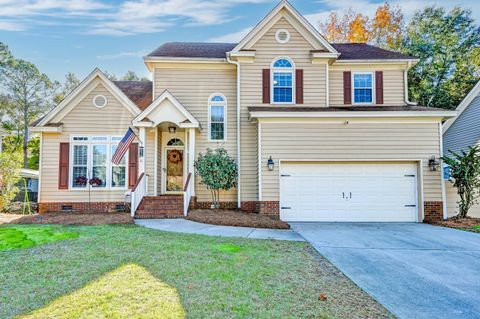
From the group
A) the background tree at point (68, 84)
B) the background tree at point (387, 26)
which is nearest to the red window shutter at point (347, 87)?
the background tree at point (387, 26)

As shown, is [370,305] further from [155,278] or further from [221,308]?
[155,278]

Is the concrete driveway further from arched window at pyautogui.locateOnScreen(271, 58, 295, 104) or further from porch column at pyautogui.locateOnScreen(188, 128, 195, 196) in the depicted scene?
arched window at pyautogui.locateOnScreen(271, 58, 295, 104)

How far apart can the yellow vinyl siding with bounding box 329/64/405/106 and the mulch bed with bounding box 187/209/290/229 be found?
6.86m

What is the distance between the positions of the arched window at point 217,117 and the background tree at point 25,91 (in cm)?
2557

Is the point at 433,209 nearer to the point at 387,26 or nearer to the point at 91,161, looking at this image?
the point at 91,161

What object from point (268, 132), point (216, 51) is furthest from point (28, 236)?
point (216, 51)

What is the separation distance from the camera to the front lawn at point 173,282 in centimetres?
334

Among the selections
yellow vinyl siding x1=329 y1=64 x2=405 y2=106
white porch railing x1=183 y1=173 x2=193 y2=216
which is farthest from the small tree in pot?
yellow vinyl siding x1=329 y1=64 x2=405 y2=106

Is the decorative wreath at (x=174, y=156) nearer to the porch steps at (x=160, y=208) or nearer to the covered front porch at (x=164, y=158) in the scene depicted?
the covered front porch at (x=164, y=158)

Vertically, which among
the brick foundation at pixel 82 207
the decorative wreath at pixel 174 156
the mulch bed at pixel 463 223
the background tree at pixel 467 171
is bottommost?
the mulch bed at pixel 463 223

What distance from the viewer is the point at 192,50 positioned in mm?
14156

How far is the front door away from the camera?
13318 mm

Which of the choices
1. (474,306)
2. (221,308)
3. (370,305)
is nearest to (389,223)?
(474,306)

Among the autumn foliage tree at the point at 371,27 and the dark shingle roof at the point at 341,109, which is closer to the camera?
the dark shingle roof at the point at 341,109
